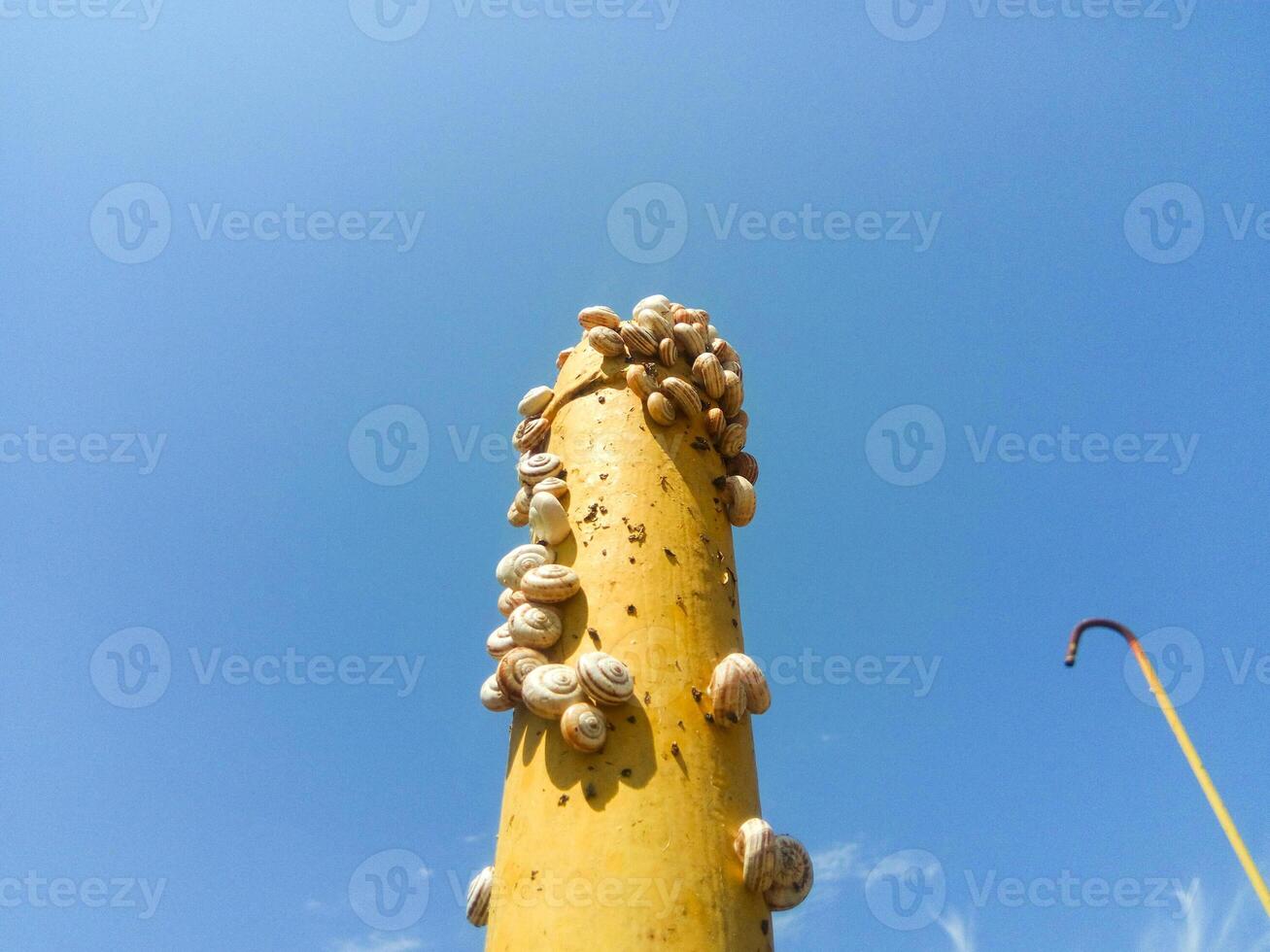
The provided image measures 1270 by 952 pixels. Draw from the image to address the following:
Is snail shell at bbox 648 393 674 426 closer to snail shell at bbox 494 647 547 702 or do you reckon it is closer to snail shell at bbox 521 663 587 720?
snail shell at bbox 494 647 547 702

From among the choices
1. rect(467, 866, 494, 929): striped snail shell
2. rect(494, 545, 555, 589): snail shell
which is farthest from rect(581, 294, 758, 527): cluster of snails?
rect(467, 866, 494, 929): striped snail shell

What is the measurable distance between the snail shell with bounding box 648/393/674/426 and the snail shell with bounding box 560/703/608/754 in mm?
2258

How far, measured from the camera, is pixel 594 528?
5617 millimetres

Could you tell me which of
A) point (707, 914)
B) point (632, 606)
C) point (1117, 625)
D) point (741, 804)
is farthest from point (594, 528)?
point (1117, 625)

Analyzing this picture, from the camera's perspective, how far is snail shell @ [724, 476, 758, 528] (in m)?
6.33

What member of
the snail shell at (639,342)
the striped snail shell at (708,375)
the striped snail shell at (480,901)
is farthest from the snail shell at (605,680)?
the snail shell at (639,342)

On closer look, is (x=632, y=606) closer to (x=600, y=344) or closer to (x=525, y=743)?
(x=525, y=743)

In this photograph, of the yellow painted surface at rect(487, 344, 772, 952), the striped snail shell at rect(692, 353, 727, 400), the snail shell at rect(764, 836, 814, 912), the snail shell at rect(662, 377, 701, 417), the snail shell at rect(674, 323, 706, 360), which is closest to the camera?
the yellow painted surface at rect(487, 344, 772, 952)

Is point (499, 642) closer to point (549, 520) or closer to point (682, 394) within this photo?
point (549, 520)

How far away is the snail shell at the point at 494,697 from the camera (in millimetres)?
5336

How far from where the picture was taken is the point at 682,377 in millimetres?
6703

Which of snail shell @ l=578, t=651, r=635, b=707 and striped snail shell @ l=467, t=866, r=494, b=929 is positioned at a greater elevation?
snail shell @ l=578, t=651, r=635, b=707

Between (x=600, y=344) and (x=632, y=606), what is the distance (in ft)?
7.61

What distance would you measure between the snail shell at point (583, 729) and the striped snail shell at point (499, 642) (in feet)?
2.88
